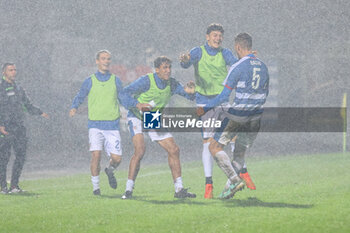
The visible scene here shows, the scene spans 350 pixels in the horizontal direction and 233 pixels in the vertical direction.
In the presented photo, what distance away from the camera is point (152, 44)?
1035 inches

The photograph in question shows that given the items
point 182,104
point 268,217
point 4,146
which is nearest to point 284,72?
point 182,104

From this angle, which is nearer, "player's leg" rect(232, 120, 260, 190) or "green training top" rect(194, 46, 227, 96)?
"player's leg" rect(232, 120, 260, 190)

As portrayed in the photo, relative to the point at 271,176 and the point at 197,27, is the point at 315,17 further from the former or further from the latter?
the point at 271,176

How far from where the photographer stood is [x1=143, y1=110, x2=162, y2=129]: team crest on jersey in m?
8.42

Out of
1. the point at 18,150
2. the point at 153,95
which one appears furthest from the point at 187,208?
the point at 18,150

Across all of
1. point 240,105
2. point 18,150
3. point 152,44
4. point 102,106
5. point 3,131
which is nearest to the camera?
point 240,105

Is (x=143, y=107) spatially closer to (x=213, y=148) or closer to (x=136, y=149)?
(x=136, y=149)

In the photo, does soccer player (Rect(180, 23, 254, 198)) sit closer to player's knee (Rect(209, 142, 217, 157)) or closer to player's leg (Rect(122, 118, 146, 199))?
player's knee (Rect(209, 142, 217, 157))

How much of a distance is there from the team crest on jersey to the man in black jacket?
2.15 metres

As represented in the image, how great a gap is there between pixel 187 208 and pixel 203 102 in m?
1.63

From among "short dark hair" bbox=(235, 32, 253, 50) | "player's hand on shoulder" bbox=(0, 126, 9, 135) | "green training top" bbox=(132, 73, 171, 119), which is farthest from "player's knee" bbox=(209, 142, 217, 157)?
"player's hand on shoulder" bbox=(0, 126, 9, 135)

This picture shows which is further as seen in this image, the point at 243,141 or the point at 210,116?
the point at 210,116

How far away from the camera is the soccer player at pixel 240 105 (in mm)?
7965

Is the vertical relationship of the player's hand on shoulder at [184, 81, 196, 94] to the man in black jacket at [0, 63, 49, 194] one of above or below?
above
